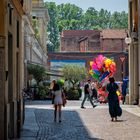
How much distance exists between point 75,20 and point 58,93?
134 metres

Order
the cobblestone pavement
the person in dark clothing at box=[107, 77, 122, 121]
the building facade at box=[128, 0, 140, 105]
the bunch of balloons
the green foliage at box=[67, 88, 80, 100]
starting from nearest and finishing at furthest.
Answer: the cobblestone pavement
the person in dark clothing at box=[107, 77, 122, 121]
the building facade at box=[128, 0, 140, 105]
the bunch of balloons
the green foliage at box=[67, 88, 80, 100]

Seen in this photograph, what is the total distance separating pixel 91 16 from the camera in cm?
16500

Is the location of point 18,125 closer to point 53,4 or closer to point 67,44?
point 67,44

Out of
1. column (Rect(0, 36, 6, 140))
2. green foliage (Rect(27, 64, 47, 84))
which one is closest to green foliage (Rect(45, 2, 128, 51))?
green foliage (Rect(27, 64, 47, 84))

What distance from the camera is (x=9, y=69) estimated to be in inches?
576

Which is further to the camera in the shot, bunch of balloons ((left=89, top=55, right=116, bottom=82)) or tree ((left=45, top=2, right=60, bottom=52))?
tree ((left=45, top=2, right=60, bottom=52))

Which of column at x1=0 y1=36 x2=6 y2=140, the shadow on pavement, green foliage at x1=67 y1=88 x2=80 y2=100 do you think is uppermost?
column at x1=0 y1=36 x2=6 y2=140

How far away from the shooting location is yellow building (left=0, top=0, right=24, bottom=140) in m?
12.5

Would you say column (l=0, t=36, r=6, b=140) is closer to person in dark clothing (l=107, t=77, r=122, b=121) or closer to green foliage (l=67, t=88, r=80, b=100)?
person in dark clothing (l=107, t=77, r=122, b=121)

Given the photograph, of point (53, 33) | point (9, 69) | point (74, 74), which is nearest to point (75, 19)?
point (53, 33)

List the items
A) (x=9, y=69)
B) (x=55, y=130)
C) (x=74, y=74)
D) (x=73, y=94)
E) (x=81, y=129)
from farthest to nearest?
(x=74, y=74) < (x=73, y=94) < (x=81, y=129) < (x=55, y=130) < (x=9, y=69)

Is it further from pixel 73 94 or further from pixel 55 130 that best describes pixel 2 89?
pixel 73 94

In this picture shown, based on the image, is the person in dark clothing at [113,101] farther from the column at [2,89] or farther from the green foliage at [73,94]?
the green foliage at [73,94]

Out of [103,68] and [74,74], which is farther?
[74,74]
